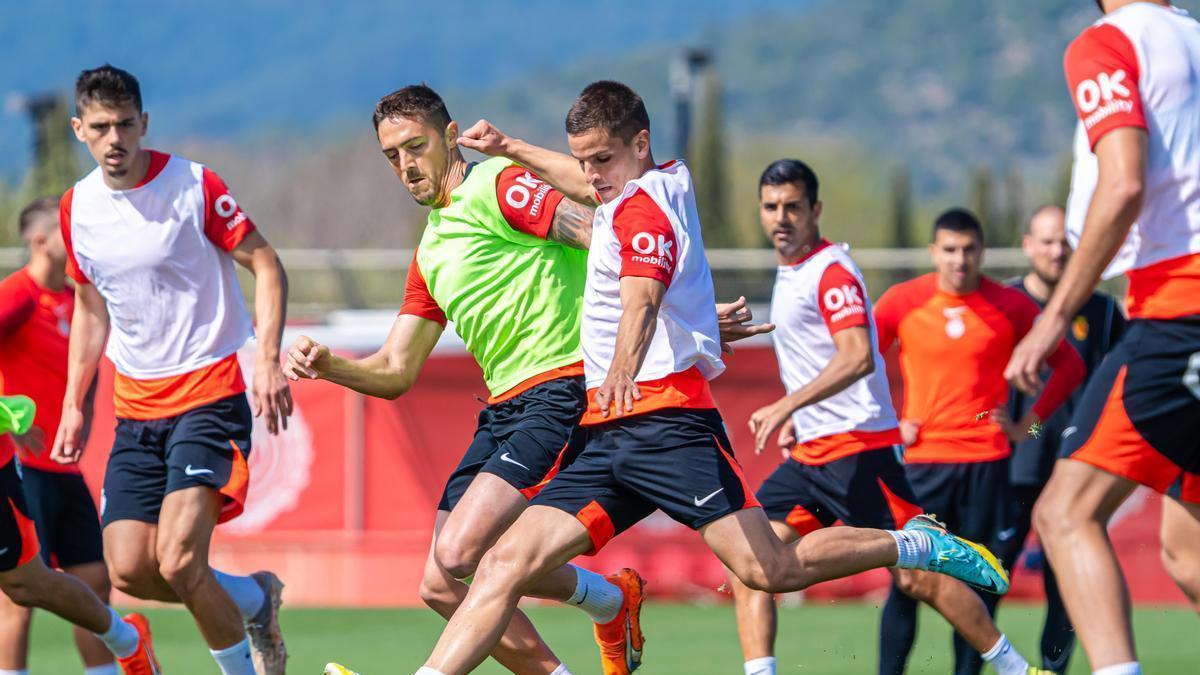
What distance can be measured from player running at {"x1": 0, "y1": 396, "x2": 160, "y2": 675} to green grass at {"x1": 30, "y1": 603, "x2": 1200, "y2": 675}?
2007mm

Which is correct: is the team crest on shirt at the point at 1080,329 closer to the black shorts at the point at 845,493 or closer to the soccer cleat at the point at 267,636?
the black shorts at the point at 845,493

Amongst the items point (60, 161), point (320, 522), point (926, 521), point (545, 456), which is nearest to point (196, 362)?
point (545, 456)

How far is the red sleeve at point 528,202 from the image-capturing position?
689 cm

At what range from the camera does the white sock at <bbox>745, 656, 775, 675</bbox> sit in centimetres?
765

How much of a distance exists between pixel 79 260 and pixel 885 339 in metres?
4.31

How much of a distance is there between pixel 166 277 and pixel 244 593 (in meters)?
1.49

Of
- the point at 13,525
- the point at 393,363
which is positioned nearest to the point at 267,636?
the point at 13,525

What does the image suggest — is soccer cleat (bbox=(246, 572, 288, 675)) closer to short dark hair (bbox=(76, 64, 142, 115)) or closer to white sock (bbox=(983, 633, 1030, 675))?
short dark hair (bbox=(76, 64, 142, 115))

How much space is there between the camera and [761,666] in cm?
766

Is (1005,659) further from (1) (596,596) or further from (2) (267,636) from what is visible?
(2) (267,636)

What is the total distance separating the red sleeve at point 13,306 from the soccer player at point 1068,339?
5.26 meters

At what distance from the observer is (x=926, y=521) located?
7.24 metres

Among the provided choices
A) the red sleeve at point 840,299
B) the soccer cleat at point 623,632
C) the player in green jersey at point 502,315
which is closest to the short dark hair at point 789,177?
the red sleeve at point 840,299

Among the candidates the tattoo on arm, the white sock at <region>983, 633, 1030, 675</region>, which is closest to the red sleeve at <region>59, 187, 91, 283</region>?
the tattoo on arm
